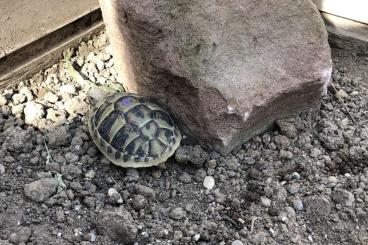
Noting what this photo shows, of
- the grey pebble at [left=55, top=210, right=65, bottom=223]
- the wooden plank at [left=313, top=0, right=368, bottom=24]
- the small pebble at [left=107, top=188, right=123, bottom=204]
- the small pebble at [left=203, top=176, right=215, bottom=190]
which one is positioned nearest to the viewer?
the grey pebble at [left=55, top=210, right=65, bottom=223]

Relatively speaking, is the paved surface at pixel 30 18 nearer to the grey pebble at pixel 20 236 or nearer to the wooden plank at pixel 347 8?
the grey pebble at pixel 20 236

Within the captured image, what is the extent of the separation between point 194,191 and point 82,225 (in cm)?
48

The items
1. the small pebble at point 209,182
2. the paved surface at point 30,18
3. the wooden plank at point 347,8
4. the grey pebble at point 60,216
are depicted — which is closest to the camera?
the grey pebble at point 60,216

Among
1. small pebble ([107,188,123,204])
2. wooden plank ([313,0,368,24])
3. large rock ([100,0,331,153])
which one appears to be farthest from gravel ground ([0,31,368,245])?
wooden plank ([313,0,368,24])

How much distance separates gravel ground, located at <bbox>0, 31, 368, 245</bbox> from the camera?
86.1 inches

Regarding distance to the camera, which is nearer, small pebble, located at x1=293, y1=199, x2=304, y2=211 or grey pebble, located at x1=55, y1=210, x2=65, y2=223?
grey pebble, located at x1=55, y1=210, x2=65, y2=223

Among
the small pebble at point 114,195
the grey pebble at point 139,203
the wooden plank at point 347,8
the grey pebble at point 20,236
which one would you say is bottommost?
the small pebble at point 114,195

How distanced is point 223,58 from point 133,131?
1.61 ft

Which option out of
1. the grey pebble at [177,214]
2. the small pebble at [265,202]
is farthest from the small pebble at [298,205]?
the grey pebble at [177,214]

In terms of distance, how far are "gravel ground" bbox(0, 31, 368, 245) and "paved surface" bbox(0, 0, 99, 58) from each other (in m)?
0.21

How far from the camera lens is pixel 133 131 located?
246cm

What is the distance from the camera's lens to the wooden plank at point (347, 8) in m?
2.95

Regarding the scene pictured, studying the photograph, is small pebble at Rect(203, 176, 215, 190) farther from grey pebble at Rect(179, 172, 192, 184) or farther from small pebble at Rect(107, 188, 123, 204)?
small pebble at Rect(107, 188, 123, 204)

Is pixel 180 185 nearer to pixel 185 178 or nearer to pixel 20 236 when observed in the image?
pixel 185 178
